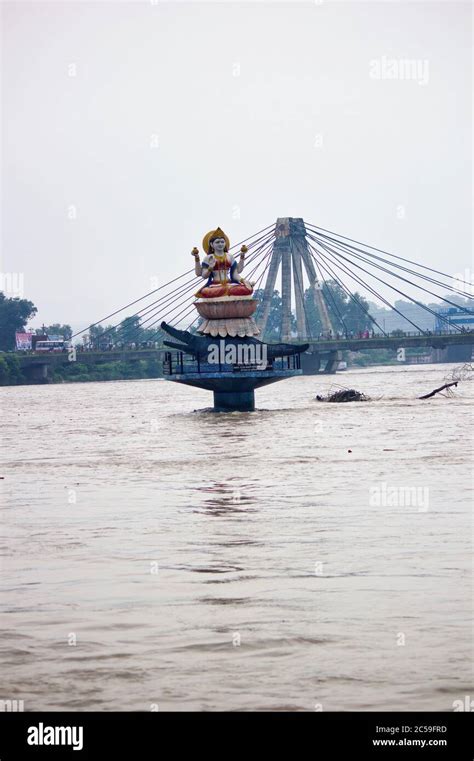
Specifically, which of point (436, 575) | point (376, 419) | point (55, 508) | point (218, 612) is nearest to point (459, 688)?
point (218, 612)

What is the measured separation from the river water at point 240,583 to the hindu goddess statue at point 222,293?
2269 cm

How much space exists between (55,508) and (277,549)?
7.73 meters

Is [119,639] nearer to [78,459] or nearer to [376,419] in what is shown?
[78,459]

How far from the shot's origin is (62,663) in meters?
13.8

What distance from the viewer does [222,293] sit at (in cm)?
5934

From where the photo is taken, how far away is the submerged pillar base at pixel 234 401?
203 ft

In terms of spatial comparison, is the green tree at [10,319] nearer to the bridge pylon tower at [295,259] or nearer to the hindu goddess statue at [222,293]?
the bridge pylon tower at [295,259]

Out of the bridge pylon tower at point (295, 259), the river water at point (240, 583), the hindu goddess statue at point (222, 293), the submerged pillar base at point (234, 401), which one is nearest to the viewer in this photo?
the river water at point (240, 583)

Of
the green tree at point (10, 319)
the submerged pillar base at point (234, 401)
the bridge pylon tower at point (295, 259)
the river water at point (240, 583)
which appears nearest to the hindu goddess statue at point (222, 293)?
the submerged pillar base at point (234, 401)

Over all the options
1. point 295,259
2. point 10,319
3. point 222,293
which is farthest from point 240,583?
point 10,319

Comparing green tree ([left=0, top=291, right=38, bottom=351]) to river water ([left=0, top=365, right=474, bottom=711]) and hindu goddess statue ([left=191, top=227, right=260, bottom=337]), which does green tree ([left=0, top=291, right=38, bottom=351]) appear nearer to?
hindu goddess statue ([left=191, top=227, right=260, bottom=337])

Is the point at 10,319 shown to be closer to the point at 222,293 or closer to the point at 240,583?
the point at 222,293

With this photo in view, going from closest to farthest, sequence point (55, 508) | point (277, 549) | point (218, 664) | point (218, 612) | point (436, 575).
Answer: point (218, 664), point (218, 612), point (436, 575), point (277, 549), point (55, 508)
